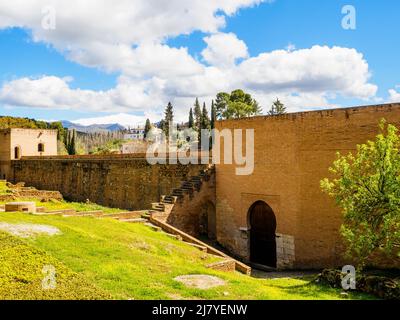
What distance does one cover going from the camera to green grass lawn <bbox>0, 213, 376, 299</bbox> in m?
9.23

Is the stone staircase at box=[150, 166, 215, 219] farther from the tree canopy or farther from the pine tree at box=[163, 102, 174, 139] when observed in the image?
the pine tree at box=[163, 102, 174, 139]

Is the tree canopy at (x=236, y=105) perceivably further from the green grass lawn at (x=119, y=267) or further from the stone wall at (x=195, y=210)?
the green grass lawn at (x=119, y=267)

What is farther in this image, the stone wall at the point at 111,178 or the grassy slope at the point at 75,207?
the grassy slope at the point at 75,207

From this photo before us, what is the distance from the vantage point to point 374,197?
11758mm

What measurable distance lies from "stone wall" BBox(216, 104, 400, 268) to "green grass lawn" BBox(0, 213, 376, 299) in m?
2.77

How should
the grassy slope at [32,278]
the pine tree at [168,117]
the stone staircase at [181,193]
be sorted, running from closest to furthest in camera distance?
the grassy slope at [32,278]
the stone staircase at [181,193]
the pine tree at [168,117]

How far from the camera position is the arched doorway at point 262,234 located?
20406 mm

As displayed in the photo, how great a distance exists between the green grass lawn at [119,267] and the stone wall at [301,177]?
2.77m

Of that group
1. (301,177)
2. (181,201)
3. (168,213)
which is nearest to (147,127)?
(181,201)

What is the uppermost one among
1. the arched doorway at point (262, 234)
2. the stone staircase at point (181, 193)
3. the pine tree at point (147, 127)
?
the pine tree at point (147, 127)

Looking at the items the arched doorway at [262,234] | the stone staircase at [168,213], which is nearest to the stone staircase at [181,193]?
the stone staircase at [168,213]

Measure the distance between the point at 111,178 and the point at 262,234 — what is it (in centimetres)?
1498

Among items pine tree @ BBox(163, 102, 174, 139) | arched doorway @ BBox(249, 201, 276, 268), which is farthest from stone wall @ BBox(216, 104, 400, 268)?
pine tree @ BBox(163, 102, 174, 139)
